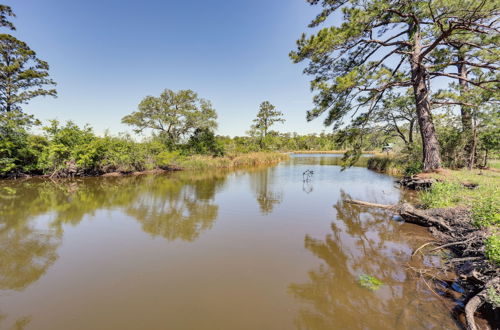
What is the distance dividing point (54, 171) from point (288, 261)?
17.0 metres

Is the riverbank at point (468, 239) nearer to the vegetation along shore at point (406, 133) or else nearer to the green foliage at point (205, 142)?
the vegetation along shore at point (406, 133)

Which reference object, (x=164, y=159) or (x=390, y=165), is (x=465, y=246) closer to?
(x=390, y=165)

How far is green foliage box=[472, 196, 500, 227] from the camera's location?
11.7ft

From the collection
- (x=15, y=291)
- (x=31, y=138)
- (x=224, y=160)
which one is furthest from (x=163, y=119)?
(x=15, y=291)

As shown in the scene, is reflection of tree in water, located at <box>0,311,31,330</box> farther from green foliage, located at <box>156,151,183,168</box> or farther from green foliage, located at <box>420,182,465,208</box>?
green foliage, located at <box>156,151,183,168</box>

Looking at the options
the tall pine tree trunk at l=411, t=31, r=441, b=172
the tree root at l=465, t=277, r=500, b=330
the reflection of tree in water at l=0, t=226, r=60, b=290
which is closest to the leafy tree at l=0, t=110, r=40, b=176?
the reflection of tree in water at l=0, t=226, r=60, b=290

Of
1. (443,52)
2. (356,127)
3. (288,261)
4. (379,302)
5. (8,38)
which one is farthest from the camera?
(8,38)

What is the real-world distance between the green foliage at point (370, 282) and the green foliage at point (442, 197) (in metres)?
4.13

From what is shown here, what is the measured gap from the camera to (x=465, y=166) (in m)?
12.6

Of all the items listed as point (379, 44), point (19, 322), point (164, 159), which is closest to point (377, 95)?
point (379, 44)

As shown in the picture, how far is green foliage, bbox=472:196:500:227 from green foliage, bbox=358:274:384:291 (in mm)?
2333

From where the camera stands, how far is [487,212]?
3.77m

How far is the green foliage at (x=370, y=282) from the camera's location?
2.96m

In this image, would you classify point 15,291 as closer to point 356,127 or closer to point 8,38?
point 356,127
